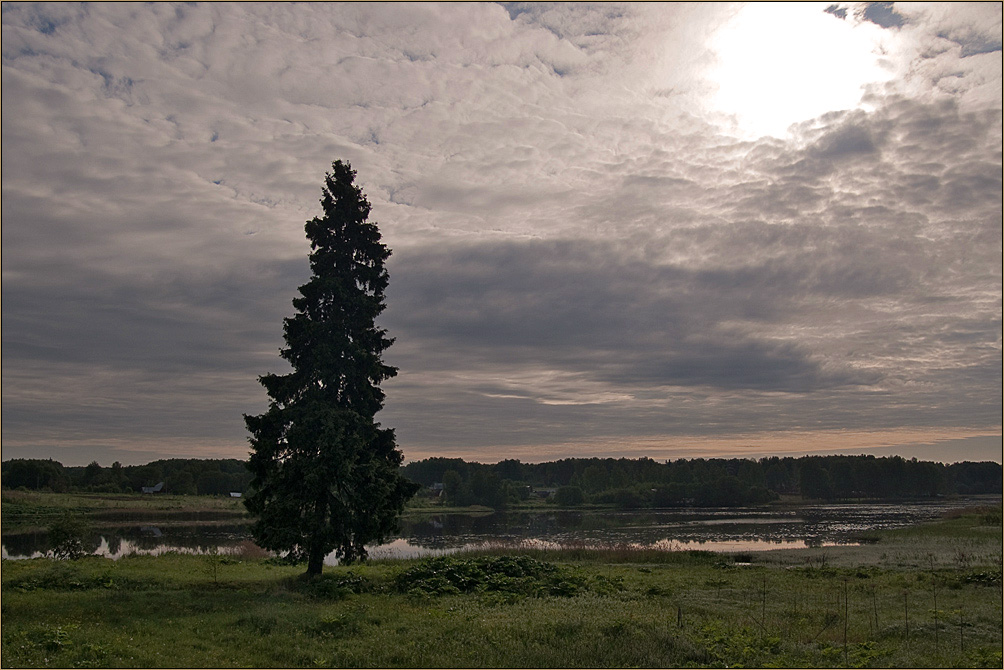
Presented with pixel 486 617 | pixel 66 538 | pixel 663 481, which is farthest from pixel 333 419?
pixel 663 481

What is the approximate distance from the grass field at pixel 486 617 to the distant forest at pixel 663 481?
3752 inches

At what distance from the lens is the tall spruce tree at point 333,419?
71.5 ft

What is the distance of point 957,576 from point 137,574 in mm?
30780

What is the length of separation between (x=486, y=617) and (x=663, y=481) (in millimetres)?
134397

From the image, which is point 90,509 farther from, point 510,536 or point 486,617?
point 486,617

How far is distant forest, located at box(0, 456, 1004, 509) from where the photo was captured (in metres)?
120

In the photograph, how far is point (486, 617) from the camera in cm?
1742

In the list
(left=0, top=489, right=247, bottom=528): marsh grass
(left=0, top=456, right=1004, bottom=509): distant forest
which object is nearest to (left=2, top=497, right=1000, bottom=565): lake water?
(left=0, top=489, right=247, bottom=528): marsh grass

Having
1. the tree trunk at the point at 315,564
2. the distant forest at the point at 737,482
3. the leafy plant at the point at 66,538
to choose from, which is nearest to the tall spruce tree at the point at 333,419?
the tree trunk at the point at 315,564

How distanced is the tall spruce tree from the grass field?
6.07ft

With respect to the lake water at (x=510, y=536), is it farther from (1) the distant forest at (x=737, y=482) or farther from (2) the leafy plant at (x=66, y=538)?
(1) the distant forest at (x=737, y=482)

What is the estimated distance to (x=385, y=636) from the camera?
15398mm

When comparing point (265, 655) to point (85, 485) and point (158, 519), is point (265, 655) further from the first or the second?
point (85, 485)

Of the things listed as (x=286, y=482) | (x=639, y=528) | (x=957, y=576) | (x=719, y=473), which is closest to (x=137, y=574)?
(x=286, y=482)
